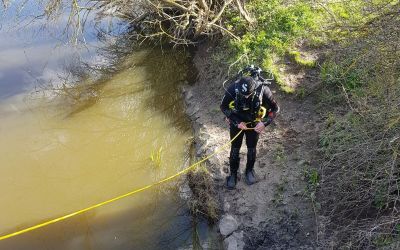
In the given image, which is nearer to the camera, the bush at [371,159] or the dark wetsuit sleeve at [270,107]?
the bush at [371,159]

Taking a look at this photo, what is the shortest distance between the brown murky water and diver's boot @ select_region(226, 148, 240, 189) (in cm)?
84

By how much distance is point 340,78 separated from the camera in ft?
26.3

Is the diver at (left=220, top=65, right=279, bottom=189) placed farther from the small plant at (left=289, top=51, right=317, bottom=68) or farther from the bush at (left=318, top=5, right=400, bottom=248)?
the small plant at (left=289, top=51, right=317, bottom=68)

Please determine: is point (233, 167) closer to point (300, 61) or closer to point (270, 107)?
point (270, 107)

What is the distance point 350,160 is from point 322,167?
72cm

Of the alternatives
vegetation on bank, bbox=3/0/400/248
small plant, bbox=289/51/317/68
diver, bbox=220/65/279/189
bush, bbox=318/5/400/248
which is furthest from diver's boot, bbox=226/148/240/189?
small plant, bbox=289/51/317/68

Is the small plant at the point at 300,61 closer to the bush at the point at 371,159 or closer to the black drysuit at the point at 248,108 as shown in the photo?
the bush at the point at 371,159

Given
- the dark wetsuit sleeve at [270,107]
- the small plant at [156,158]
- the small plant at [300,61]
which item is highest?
the dark wetsuit sleeve at [270,107]

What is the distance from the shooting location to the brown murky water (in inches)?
264

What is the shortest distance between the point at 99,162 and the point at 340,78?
4.50 metres

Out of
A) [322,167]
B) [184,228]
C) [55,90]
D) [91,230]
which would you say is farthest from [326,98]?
[55,90]

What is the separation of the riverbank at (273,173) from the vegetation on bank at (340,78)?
214mm

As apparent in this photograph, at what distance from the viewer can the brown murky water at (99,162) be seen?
6.70 metres

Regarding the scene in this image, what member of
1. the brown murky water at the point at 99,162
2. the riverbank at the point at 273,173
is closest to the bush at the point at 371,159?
the riverbank at the point at 273,173
